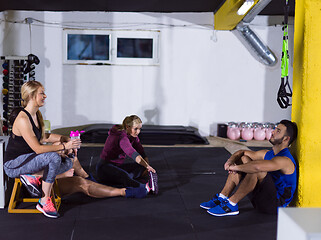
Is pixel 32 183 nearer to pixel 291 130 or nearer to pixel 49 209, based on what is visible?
pixel 49 209

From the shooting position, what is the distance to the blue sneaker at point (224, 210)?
300cm

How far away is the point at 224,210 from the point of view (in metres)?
3.02

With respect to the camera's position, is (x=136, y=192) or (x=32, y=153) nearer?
(x=32, y=153)

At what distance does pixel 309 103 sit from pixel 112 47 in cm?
467

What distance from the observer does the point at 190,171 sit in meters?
4.50

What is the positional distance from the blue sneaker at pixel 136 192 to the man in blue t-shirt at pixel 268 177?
2.09ft

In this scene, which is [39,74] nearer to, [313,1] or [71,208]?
[71,208]

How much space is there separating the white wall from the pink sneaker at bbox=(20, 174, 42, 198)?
400 centimetres

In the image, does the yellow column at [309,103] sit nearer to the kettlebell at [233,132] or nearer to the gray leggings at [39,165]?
the gray leggings at [39,165]

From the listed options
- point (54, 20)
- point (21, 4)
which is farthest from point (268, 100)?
point (21, 4)

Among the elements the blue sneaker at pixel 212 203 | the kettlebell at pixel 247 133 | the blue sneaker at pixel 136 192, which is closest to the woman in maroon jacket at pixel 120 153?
the blue sneaker at pixel 136 192

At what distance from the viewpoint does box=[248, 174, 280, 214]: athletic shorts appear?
2818 millimetres

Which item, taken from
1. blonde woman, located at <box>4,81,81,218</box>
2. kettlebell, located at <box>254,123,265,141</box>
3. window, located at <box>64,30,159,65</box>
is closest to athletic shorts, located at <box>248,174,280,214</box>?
blonde woman, located at <box>4,81,81,218</box>

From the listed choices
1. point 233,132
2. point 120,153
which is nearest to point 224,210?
point 120,153
